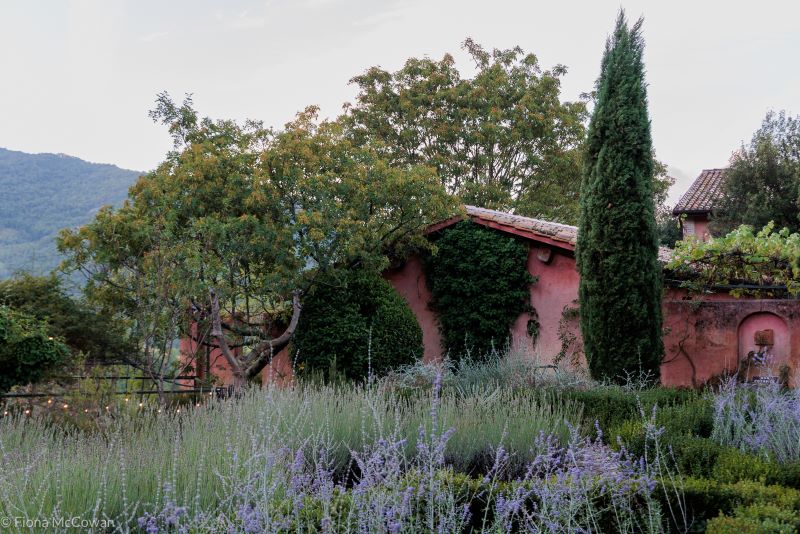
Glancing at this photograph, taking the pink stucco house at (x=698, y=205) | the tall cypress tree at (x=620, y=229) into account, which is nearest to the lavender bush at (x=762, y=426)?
the tall cypress tree at (x=620, y=229)

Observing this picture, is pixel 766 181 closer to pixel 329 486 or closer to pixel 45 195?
pixel 329 486

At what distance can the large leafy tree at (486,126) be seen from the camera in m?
19.2

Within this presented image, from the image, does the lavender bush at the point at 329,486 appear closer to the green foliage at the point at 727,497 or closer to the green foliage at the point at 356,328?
the green foliage at the point at 727,497

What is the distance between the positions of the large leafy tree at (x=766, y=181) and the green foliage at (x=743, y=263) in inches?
364

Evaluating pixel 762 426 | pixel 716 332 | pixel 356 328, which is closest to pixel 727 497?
pixel 762 426

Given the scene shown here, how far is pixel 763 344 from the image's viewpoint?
364 inches

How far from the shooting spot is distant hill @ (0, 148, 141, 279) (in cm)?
2977

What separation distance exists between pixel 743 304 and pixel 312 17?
7.82m

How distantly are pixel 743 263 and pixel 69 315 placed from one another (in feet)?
31.8

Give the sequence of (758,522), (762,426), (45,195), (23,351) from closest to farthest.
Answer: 1. (758,522)
2. (762,426)
3. (23,351)
4. (45,195)

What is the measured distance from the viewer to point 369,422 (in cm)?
537

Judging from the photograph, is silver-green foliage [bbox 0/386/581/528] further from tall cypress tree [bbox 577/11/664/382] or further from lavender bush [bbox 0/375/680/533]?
tall cypress tree [bbox 577/11/664/382]

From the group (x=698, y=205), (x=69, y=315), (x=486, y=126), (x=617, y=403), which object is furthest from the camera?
(x=698, y=205)

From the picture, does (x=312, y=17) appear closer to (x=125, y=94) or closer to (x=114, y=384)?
(x=125, y=94)
